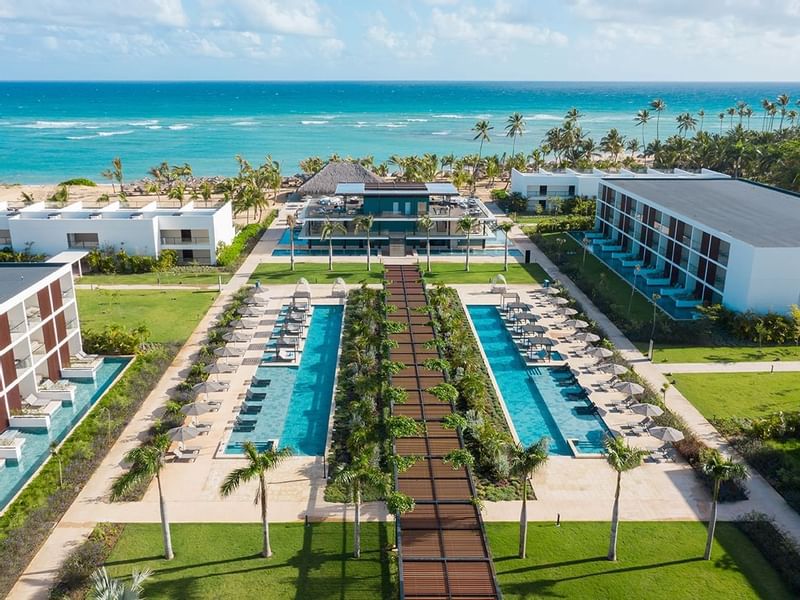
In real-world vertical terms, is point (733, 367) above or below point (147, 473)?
below

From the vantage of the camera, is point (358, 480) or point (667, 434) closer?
point (358, 480)

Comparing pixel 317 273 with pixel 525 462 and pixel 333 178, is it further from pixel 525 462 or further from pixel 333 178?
pixel 525 462

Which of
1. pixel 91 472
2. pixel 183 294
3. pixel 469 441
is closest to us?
pixel 91 472

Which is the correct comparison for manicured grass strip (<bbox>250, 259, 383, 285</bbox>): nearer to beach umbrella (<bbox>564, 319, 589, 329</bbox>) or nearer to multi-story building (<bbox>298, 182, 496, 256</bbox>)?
multi-story building (<bbox>298, 182, 496, 256</bbox>)

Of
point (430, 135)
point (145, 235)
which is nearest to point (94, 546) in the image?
point (145, 235)

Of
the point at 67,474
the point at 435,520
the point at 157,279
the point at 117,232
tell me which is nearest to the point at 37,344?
the point at 67,474

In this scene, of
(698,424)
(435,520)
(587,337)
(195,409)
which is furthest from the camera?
(587,337)

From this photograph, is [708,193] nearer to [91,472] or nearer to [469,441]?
[469,441]

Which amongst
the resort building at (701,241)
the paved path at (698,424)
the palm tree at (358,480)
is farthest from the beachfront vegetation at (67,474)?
the resort building at (701,241)
